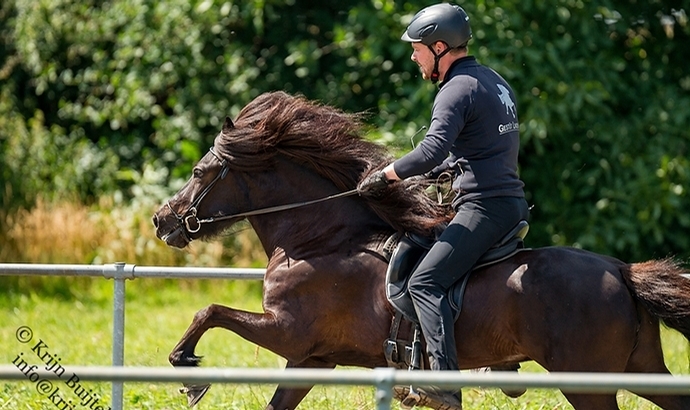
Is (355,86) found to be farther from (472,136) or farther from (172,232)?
(472,136)

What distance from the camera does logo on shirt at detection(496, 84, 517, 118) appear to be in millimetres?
5211

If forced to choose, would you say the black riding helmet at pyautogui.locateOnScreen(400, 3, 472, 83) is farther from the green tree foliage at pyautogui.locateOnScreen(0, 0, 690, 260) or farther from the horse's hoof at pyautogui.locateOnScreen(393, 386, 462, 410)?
the green tree foliage at pyautogui.locateOnScreen(0, 0, 690, 260)

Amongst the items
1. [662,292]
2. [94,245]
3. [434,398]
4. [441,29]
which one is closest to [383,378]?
[434,398]

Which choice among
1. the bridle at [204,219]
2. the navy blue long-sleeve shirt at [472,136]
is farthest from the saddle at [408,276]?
the bridle at [204,219]

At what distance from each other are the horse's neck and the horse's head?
21 centimetres

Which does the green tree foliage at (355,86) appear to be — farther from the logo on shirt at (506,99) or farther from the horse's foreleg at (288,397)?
the horse's foreleg at (288,397)

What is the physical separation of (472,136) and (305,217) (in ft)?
3.54

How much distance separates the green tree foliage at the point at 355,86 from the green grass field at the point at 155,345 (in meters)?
1.90

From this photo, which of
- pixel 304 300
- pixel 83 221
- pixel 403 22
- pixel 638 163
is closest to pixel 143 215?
pixel 83 221

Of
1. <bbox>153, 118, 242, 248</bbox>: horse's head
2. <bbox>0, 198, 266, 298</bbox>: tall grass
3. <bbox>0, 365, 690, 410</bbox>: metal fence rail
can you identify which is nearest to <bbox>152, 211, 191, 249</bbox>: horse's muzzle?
<bbox>153, 118, 242, 248</bbox>: horse's head

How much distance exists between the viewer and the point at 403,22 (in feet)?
38.3

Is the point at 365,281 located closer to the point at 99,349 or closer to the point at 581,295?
the point at 581,295

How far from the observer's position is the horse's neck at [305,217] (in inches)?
219

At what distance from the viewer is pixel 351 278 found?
543 cm
